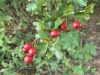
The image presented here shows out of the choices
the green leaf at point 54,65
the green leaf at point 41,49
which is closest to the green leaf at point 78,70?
the green leaf at point 54,65

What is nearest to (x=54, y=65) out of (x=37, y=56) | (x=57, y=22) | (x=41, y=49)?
(x=37, y=56)

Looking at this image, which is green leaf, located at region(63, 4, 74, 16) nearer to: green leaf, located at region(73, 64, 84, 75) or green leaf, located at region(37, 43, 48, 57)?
green leaf, located at region(37, 43, 48, 57)

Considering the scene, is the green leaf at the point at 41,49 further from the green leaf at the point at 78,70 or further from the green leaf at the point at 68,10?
the green leaf at the point at 78,70

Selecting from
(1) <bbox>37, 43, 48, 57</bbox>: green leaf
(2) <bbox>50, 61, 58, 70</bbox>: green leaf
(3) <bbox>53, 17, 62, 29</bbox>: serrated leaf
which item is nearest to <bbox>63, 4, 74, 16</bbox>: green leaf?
(3) <bbox>53, 17, 62, 29</bbox>: serrated leaf

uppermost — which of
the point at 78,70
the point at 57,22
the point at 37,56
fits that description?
the point at 57,22

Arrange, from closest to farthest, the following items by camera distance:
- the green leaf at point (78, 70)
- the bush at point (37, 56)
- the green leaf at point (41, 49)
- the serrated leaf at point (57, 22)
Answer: the serrated leaf at point (57, 22)
the green leaf at point (41, 49)
the bush at point (37, 56)
the green leaf at point (78, 70)

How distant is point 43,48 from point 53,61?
169 cm

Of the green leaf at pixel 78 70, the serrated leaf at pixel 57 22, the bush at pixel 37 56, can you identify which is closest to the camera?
the serrated leaf at pixel 57 22

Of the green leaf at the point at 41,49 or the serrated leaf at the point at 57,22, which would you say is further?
the green leaf at the point at 41,49

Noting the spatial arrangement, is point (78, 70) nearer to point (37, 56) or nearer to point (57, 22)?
point (37, 56)

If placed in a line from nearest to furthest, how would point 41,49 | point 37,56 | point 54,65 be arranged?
1. point 41,49
2. point 37,56
3. point 54,65

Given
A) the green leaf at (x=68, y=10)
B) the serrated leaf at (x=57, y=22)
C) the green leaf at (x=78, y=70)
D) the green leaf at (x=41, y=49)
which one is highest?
the green leaf at (x=68, y=10)

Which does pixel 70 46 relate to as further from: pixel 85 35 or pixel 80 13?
pixel 80 13

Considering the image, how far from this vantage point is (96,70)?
3.13m
